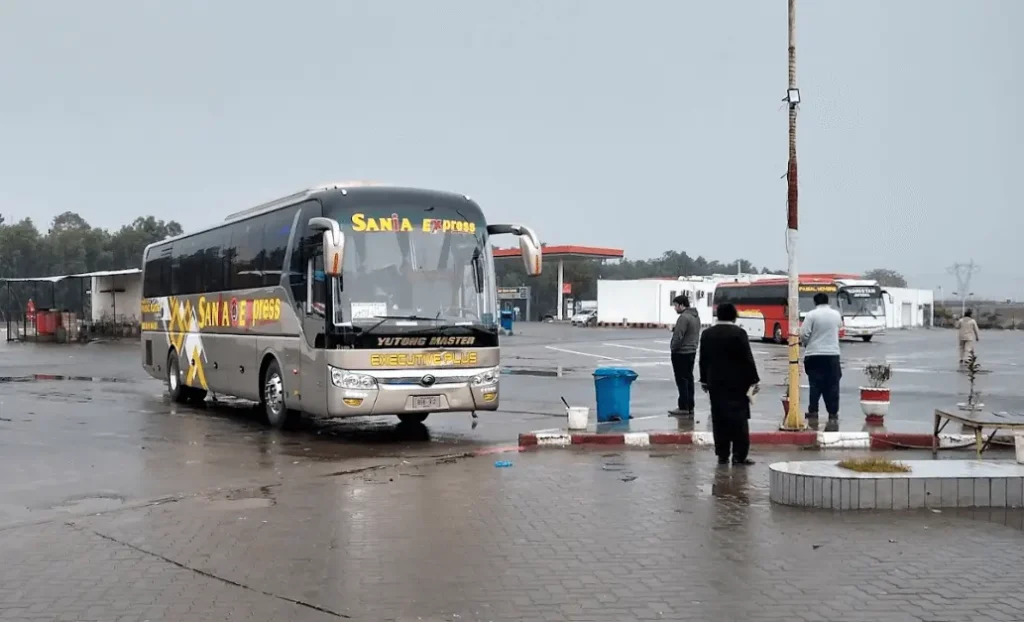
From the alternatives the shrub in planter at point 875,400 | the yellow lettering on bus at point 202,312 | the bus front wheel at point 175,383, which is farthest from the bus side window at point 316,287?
the shrub in planter at point 875,400

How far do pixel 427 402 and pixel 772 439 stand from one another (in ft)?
15.2

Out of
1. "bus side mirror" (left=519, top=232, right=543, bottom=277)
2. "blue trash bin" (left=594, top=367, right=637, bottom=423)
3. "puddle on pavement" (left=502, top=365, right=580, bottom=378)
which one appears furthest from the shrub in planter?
"puddle on pavement" (left=502, top=365, right=580, bottom=378)

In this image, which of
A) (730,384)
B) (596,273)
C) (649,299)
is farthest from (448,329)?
(596,273)

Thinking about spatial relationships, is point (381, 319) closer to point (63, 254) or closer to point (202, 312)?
point (202, 312)

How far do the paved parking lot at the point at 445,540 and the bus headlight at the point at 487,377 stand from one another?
0.84 meters

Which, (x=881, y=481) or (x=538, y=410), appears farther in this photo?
(x=538, y=410)

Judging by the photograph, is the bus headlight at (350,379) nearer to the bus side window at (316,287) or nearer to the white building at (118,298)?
the bus side window at (316,287)

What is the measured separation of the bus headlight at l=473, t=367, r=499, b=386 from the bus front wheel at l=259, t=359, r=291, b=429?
307 centimetres

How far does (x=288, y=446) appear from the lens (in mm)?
13680

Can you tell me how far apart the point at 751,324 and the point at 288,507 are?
1765 inches

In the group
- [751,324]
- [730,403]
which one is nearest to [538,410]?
[730,403]

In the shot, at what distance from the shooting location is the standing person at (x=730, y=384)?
11.1 meters

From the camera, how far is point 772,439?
43.3 feet

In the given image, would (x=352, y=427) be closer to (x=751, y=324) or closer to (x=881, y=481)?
(x=881, y=481)
